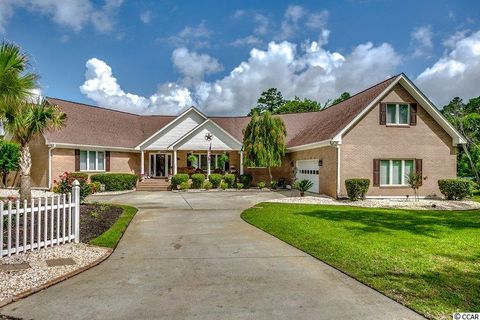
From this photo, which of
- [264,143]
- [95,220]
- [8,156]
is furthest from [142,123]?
[95,220]

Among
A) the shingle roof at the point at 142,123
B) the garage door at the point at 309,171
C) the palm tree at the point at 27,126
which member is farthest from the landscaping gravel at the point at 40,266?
the garage door at the point at 309,171

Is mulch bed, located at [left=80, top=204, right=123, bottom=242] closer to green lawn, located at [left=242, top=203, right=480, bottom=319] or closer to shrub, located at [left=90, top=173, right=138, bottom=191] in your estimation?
green lawn, located at [left=242, top=203, right=480, bottom=319]

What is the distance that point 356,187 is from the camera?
18.0 m

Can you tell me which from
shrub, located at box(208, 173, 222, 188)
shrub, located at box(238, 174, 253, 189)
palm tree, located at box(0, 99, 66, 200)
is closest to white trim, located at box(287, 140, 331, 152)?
shrub, located at box(238, 174, 253, 189)

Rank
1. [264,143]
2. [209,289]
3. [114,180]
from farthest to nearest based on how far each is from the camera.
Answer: [264,143] → [114,180] → [209,289]

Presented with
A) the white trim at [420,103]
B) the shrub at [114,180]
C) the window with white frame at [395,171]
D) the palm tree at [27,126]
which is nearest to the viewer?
the palm tree at [27,126]

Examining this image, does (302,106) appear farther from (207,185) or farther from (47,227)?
(47,227)

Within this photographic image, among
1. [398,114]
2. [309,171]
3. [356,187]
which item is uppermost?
[398,114]

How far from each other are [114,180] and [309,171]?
14.0 meters

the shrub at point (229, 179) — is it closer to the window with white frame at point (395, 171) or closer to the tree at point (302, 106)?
the window with white frame at point (395, 171)

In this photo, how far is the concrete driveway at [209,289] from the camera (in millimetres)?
4352

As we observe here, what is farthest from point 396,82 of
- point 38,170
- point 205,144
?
point 38,170

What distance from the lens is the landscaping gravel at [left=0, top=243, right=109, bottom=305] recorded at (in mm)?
5156

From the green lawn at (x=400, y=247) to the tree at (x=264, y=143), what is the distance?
37.1 feet
